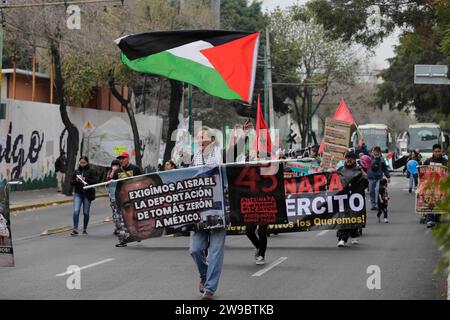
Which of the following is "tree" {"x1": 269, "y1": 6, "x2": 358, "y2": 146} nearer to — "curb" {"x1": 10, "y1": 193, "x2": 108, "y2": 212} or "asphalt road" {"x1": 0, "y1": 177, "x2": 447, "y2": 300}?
"curb" {"x1": 10, "y1": 193, "x2": 108, "y2": 212}

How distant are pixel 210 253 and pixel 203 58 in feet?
7.19

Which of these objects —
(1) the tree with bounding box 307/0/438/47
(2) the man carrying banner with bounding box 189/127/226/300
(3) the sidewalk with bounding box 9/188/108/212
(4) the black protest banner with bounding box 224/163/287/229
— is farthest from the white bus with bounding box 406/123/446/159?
(2) the man carrying banner with bounding box 189/127/226/300

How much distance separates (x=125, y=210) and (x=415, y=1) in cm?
1953

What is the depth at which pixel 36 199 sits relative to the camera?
1258 inches

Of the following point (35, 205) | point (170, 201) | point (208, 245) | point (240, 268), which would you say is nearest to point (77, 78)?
point (35, 205)

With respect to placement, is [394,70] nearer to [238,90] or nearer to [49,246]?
[49,246]

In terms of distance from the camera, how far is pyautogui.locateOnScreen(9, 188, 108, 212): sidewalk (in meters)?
29.0

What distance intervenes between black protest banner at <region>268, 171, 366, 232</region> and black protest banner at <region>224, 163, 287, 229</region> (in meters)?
3.59

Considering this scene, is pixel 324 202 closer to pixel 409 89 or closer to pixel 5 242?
pixel 5 242

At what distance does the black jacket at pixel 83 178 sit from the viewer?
18.9m

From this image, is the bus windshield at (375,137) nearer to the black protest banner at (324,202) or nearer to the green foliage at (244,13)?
the green foliage at (244,13)
